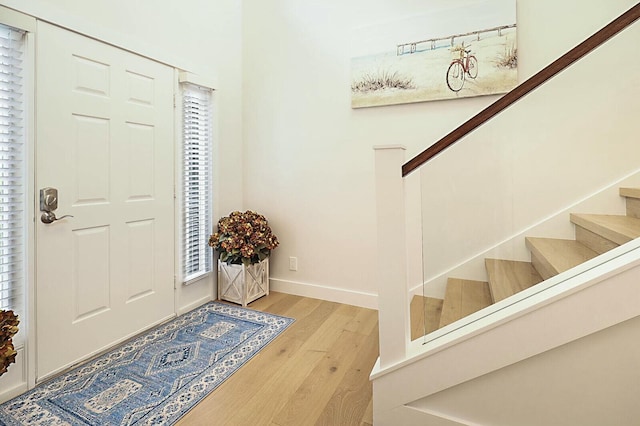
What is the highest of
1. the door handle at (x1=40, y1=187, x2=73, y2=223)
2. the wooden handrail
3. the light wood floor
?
the wooden handrail

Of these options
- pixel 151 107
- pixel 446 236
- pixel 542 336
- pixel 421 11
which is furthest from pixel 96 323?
pixel 421 11

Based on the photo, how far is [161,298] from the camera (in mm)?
2529

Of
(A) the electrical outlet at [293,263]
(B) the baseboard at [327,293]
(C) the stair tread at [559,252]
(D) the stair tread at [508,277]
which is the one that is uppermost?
(C) the stair tread at [559,252]

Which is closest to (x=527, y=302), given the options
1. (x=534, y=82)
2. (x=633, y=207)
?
(x=633, y=207)

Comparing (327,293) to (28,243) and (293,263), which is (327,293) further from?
(28,243)

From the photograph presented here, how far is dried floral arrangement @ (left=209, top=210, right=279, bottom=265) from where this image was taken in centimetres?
282

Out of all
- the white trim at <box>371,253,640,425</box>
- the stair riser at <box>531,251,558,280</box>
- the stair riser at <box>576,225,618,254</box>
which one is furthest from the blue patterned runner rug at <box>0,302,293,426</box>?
the stair riser at <box>576,225,618,254</box>

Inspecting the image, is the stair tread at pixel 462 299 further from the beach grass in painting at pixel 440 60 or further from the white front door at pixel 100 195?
the white front door at pixel 100 195

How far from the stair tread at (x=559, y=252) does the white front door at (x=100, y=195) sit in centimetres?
243

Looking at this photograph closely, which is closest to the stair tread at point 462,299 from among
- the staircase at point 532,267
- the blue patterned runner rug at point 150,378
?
the staircase at point 532,267

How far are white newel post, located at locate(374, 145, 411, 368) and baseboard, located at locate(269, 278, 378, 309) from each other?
140cm

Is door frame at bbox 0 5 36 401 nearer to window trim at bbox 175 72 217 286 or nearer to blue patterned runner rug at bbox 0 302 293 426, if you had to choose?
blue patterned runner rug at bbox 0 302 293 426

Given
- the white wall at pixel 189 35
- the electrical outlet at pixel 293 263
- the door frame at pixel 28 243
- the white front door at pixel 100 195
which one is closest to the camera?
the door frame at pixel 28 243

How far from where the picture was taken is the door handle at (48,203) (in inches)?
71.0
